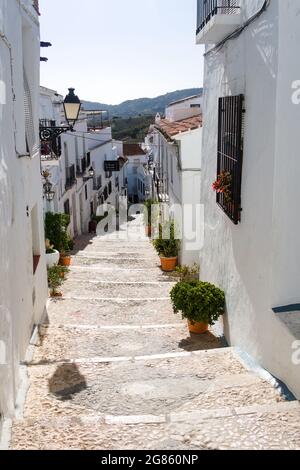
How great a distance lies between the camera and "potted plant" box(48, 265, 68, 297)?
10.7 meters

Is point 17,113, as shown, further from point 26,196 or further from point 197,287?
point 197,287

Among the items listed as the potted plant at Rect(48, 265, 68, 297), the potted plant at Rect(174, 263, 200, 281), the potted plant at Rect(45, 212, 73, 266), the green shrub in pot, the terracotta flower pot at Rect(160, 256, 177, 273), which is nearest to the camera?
the green shrub in pot

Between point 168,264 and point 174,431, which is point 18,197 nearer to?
point 174,431

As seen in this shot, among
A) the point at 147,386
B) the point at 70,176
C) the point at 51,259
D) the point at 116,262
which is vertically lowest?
the point at 116,262

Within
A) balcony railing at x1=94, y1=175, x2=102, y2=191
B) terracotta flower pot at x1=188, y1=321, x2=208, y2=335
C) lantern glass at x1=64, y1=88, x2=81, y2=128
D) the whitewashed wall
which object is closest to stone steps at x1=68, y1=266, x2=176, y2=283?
terracotta flower pot at x1=188, y1=321, x2=208, y2=335

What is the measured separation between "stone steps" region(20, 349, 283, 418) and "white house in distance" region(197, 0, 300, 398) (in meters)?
0.41

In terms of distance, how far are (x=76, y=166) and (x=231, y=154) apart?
18.0 metres

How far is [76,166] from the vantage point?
2414 centimetres

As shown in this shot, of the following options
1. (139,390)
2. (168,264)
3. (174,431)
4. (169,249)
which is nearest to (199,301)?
(139,390)

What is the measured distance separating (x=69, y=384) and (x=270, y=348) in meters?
2.38

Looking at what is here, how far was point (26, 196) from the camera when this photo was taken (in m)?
7.57

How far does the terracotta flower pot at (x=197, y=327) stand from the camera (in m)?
7.98

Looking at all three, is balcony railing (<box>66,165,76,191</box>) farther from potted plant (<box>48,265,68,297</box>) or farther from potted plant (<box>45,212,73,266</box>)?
potted plant (<box>48,265,68,297</box>)
